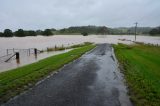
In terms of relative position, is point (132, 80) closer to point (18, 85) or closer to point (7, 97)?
point (18, 85)

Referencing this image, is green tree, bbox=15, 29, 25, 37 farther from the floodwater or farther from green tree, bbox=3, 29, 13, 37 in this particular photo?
the floodwater

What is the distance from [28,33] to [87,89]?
15119cm

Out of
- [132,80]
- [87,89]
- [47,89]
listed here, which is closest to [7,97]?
[47,89]

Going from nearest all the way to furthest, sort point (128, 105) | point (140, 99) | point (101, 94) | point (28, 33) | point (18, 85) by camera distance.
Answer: point (128, 105), point (140, 99), point (101, 94), point (18, 85), point (28, 33)

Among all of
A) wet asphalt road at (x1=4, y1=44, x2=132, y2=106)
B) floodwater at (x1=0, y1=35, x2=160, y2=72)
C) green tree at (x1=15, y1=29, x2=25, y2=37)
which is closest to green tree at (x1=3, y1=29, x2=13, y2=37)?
green tree at (x1=15, y1=29, x2=25, y2=37)

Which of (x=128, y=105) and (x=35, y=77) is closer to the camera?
(x=128, y=105)

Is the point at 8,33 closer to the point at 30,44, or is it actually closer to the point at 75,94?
the point at 30,44

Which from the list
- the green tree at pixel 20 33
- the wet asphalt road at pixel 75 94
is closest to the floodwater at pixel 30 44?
the wet asphalt road at pixel 75 94

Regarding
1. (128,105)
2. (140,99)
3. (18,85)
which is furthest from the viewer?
(18,85)

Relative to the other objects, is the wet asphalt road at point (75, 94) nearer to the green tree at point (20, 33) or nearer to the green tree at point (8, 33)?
the green tree at point (8, 33)

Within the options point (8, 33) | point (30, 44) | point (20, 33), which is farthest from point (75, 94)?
point (20, 33)

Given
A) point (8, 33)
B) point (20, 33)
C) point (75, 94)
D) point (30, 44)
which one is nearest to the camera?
point (75, 94)

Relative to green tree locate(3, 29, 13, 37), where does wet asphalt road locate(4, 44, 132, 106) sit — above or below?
below

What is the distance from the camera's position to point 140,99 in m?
9.20
